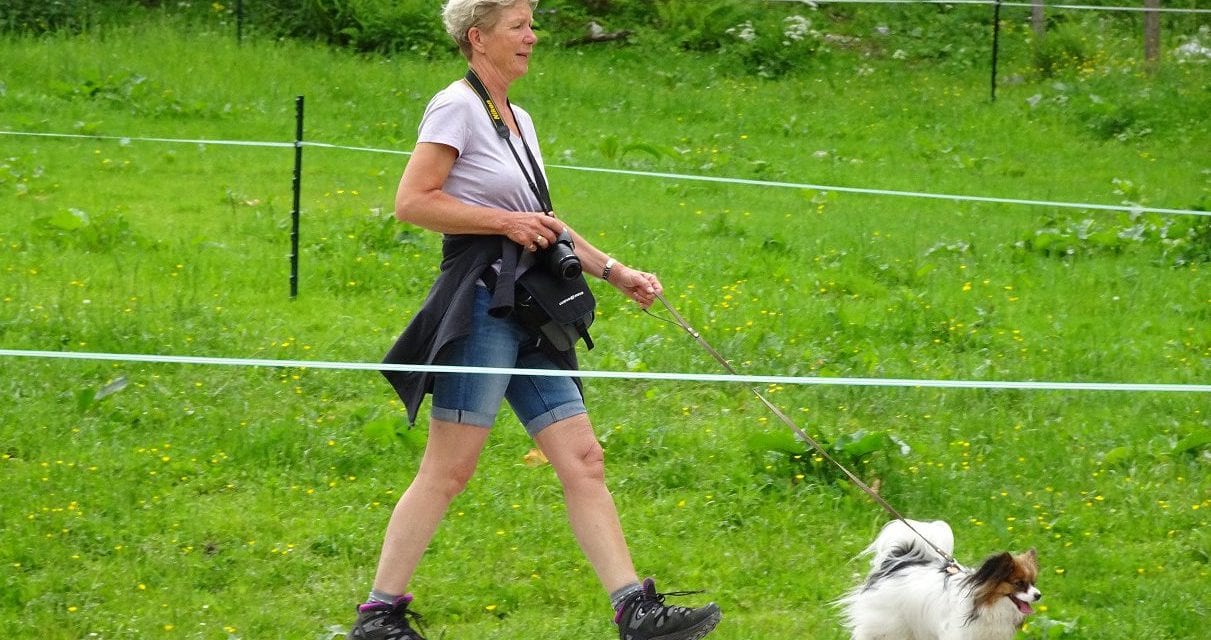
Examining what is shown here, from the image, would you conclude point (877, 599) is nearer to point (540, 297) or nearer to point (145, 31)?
point (540, 297)

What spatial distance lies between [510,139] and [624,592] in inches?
50.7

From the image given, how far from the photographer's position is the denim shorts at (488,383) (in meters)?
4.15

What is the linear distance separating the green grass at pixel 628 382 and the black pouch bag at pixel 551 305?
1.05 m

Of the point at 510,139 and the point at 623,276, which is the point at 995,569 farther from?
the point at 510,139

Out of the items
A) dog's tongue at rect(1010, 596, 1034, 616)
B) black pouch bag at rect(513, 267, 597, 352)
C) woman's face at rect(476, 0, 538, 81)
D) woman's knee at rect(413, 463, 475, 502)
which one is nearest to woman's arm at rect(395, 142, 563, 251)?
black pouch bag at rect(513, 267, 597, 352)

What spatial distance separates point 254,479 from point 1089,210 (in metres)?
6.56

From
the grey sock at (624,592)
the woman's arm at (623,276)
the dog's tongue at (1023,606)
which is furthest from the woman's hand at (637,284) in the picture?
the dog's tongue at (1023,606)

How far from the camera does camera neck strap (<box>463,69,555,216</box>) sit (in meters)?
4.15

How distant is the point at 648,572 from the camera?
519cm

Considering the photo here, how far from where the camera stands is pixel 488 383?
4.15 meters

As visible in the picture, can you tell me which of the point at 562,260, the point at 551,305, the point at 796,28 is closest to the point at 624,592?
the point at 551,305

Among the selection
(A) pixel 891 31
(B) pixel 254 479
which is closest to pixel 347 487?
(B) pixel 254 479

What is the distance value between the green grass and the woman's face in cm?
176

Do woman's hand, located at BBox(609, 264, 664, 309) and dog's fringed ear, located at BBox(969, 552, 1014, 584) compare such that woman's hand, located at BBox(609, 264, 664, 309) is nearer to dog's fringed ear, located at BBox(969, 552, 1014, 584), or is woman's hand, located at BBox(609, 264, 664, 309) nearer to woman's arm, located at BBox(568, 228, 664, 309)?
woman's arm, located at BBox(568, 228, 664, 309)
